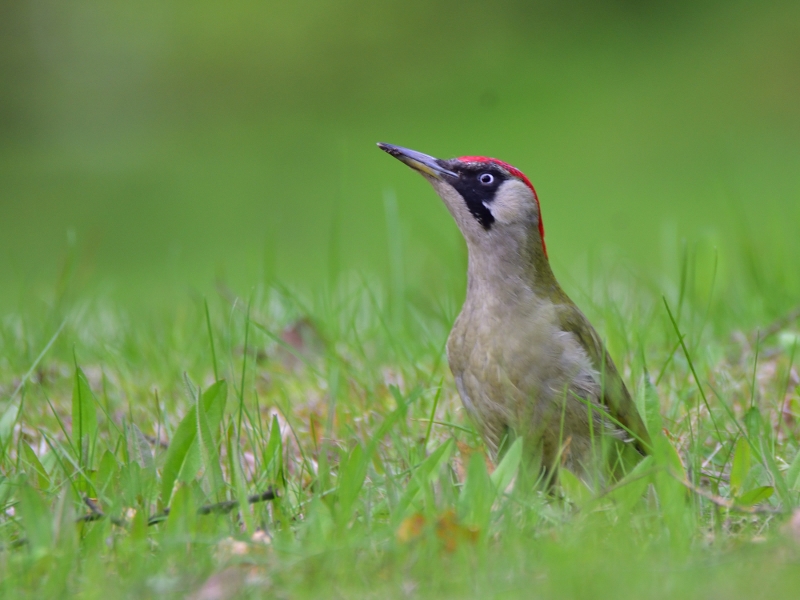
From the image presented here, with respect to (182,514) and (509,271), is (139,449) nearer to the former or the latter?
(182,514)

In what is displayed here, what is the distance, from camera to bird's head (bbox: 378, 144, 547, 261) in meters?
2.97

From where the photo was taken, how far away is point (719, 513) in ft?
7.21

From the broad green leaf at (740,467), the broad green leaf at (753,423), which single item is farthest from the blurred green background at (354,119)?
the broad green leaf at (740,467)

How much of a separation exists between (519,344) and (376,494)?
607 mm

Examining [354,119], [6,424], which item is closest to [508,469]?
[6,424]

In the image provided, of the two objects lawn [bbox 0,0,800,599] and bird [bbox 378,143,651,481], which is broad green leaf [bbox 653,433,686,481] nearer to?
lawn [bbox 0,0,800,599]

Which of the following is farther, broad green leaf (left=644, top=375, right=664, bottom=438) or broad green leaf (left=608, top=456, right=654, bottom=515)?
broad green leaf (left=644, top=375, right=664, bottom=438)

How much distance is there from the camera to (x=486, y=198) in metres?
3.00

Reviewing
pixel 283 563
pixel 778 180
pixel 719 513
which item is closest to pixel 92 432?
pixel 283 563

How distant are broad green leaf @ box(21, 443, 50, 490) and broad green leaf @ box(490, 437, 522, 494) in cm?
108

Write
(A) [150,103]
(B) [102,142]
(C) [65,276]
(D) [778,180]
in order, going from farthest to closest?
(A) [150,103], (B) [102,142], (D) [778,180], (C) [65,276]

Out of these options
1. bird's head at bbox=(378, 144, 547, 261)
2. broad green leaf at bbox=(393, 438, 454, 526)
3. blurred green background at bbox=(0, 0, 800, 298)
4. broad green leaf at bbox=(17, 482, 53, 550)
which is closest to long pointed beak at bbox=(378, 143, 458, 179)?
bird's head at bbox=(378, 144, 547, 261)

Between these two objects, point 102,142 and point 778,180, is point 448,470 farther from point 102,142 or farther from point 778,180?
point 102,142

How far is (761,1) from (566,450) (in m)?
15.4
